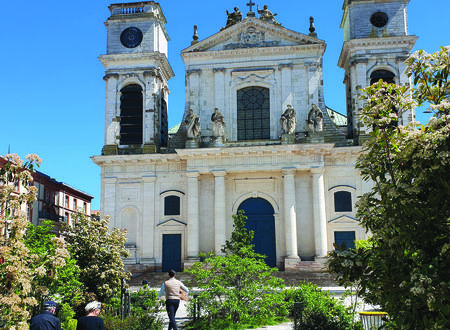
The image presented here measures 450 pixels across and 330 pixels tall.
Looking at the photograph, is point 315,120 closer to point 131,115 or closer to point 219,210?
point 219,210

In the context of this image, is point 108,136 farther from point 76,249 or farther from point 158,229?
point 76,249

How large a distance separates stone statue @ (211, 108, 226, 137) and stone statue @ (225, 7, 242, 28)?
279 inches

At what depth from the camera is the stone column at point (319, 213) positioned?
29.1 metres

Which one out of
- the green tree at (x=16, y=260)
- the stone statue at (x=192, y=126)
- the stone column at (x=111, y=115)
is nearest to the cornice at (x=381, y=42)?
the stone statue at (x=192, y=126)

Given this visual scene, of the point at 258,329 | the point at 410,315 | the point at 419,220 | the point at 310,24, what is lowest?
the point at 258,329

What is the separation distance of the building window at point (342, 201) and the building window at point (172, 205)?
9.78 metres

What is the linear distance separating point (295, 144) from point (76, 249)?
55.3 ft

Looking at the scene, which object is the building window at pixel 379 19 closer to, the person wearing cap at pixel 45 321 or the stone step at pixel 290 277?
the stone step at pixel 290 277

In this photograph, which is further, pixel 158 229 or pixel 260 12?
pixel 260 12

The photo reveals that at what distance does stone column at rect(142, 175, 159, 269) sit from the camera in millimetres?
31188

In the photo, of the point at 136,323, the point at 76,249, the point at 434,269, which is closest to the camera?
the point at 434,269

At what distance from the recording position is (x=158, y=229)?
3150 centimetres

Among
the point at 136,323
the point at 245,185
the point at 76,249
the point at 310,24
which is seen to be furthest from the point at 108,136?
the point at 136,323

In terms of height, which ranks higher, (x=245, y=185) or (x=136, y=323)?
(x=245, y=185)
